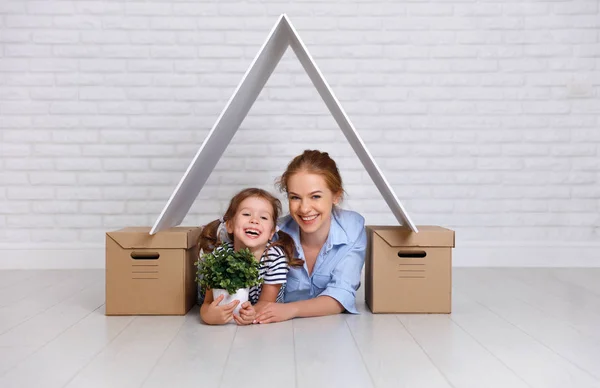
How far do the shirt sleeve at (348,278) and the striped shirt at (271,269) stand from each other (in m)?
0.18

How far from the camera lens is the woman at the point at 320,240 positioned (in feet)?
8.30

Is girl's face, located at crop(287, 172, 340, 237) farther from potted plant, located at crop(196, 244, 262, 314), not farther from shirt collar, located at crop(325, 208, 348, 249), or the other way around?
potted plant, located at crop(196, 244, 262, 314)

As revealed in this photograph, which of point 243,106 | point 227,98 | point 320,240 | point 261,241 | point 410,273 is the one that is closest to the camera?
point 261,241

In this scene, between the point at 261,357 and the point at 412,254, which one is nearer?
the point at 261,357

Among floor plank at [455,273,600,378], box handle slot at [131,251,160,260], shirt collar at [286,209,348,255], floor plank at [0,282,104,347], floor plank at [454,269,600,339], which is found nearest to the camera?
floor plank at [455,273,600,378]

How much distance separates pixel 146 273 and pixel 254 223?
432mm

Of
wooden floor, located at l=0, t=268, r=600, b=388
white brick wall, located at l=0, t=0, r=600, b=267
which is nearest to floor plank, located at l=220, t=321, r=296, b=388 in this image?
wooden floor, located at l=0, t=268, r=600, b=388

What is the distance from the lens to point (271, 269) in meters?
2.48

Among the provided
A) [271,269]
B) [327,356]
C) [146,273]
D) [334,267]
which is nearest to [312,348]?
[327,356]

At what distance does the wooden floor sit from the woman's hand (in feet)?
0.13

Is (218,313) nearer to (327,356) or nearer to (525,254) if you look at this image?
(327,356)

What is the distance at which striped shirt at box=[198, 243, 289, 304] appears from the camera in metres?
2.47

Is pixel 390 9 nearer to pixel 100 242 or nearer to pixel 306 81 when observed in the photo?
pixel 306 81

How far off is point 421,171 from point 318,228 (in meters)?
1.41
